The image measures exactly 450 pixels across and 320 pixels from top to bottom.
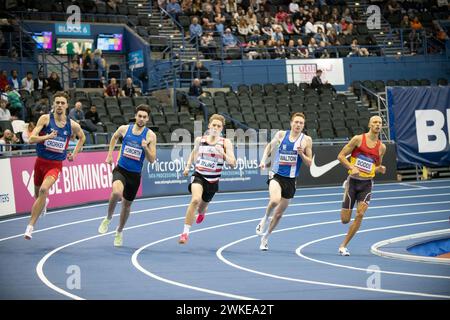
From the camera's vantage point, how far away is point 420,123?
2633 centimetres

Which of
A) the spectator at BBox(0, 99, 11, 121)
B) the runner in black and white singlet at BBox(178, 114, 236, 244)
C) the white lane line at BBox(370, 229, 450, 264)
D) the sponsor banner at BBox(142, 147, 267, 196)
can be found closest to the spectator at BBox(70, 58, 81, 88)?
the spectator at BBox(0, 99, 11, 121)

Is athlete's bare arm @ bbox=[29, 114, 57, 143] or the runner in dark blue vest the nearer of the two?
athlete's bare arm @ bbox=[29, 114, 57, 143]

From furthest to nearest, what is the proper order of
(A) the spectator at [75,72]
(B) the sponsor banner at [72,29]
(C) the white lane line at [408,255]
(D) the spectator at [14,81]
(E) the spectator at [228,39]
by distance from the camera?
(E) the spectator at [228,39] → (B) the sponsor banner at [72,29] → (A) the spectator at [75,72] → (D) the spectator at [14,81] → (C) the white lane line at [408,255]

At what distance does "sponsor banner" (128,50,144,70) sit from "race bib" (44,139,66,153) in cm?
1817

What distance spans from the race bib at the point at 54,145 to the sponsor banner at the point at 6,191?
175 inches

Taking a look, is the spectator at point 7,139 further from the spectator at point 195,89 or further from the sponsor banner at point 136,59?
the sponsor banner at point 136,59

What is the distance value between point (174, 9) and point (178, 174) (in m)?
11.9

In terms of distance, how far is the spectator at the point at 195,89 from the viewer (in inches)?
1069

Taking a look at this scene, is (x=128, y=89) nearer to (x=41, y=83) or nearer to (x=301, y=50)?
(x=41, y=83)

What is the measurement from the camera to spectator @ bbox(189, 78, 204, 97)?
2714 cm

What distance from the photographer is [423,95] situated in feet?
86.7

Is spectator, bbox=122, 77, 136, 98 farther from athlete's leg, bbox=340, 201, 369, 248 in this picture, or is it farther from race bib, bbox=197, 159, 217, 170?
athlete's leg, bbox=340, 201, 369, 248

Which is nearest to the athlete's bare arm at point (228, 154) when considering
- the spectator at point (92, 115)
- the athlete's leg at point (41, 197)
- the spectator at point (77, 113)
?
the athlete's leg at point (41, 197)

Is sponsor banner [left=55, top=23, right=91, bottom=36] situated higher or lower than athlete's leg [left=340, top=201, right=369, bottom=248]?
higher
